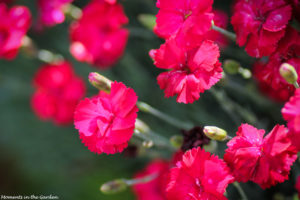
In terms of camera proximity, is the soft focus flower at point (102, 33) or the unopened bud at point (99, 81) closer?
the unopened bud at point (99, 81)

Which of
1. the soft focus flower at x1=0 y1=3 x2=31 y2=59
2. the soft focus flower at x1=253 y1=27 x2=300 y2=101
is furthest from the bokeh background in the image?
the soft focus flower at x1=253 y1=27 x2=300 y2=101

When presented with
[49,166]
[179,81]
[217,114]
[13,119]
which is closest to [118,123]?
[179,81]

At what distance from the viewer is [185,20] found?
0.61 m

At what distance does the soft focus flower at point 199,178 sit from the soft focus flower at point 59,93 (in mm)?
613

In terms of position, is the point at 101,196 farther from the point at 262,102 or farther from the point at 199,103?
the point at 262,102

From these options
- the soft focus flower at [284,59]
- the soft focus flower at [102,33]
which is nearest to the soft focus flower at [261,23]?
the soft focus flower at [284,59]

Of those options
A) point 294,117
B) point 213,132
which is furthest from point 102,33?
point 294,117

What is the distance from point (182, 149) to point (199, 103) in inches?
14.6

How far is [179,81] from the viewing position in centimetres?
60

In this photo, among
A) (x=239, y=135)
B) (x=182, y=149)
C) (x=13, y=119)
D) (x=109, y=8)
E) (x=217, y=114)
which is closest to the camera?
(x=239, y=135)

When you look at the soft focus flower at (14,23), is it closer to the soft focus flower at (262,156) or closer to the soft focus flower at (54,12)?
the soft focus flower at (54,12)

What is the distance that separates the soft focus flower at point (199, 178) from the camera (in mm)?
544

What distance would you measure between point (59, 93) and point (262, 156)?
82 centimetres

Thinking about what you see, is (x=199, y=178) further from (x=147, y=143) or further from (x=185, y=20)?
(x=185, y=20)
